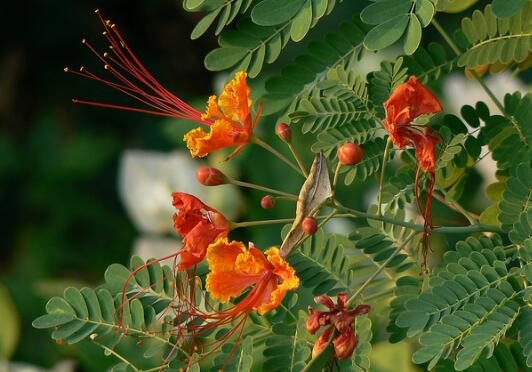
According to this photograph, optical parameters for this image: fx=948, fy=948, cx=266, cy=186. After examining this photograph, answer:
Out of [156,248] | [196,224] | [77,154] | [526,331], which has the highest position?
[77,154]

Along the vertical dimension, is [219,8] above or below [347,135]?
above

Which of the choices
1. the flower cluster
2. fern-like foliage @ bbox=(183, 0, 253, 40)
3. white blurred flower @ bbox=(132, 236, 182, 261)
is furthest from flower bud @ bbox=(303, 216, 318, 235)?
white blurred flower @ bbox=(132, 236, 182, 261)

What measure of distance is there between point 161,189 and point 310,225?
117 cm

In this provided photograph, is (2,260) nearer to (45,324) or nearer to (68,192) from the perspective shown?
(68,192)

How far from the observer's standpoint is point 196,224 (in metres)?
A: 0.74

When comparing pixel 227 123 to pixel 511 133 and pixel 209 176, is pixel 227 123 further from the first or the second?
pixel 511 133

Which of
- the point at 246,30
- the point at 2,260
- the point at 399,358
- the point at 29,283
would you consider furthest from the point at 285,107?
the point at 2,260

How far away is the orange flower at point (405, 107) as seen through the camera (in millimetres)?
728

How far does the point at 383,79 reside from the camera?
812 millimetres

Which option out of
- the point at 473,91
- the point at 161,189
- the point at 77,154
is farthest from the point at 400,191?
the point at 77,154

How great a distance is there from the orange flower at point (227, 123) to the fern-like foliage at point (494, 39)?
0.69 ft

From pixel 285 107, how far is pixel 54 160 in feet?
5.95

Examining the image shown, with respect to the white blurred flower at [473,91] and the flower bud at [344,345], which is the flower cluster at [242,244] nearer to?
the flower bud at [344,345]

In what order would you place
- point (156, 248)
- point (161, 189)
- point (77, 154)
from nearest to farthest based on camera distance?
point (156, 248)
point (161, 189)
point (77, 154)
